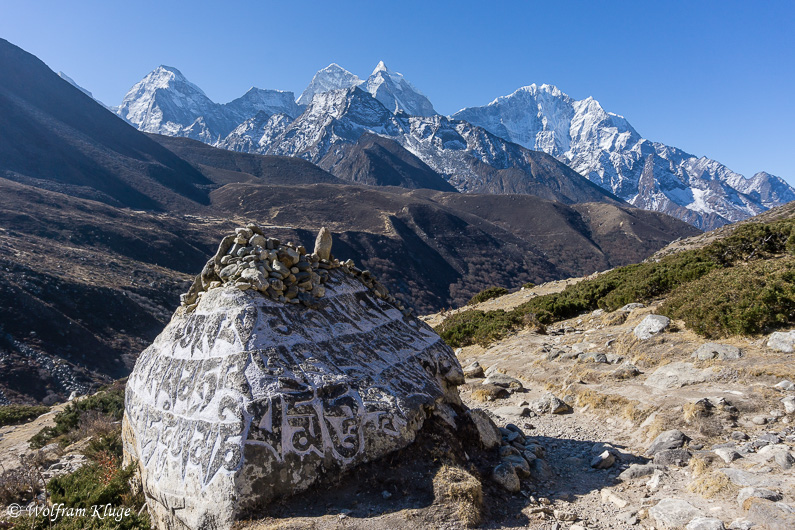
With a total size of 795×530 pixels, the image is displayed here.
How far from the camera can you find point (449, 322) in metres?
20.9

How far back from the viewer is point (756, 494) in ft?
14.8

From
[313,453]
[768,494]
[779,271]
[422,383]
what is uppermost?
[779,271]

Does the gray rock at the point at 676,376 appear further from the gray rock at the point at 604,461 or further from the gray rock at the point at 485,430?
the gray rock at the point at 485,430

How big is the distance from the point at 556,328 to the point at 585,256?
105558 mm

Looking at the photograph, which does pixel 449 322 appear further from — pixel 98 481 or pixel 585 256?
pixel 585 256

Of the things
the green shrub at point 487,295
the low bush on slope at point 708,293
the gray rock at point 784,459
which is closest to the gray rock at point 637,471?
the gray rock at point 784,459

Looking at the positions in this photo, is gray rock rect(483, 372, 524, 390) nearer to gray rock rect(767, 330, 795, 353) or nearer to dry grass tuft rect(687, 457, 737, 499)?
gray rock rect(767, 330, 795, 353)

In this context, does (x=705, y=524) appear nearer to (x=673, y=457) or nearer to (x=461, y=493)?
(x=673, y=457)

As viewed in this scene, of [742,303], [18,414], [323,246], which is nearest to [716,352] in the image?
[742,303]

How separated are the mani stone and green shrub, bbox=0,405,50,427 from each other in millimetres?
12761

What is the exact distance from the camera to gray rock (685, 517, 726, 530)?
4168mm

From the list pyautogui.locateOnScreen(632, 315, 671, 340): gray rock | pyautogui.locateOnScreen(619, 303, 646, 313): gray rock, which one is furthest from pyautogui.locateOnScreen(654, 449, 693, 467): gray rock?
pyautogui.locateOnScreen(619, 303, 646, 313): gray rock

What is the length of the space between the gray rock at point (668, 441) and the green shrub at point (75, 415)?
1282 centimetres

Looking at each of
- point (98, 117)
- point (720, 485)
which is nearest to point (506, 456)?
point (720, 485)
